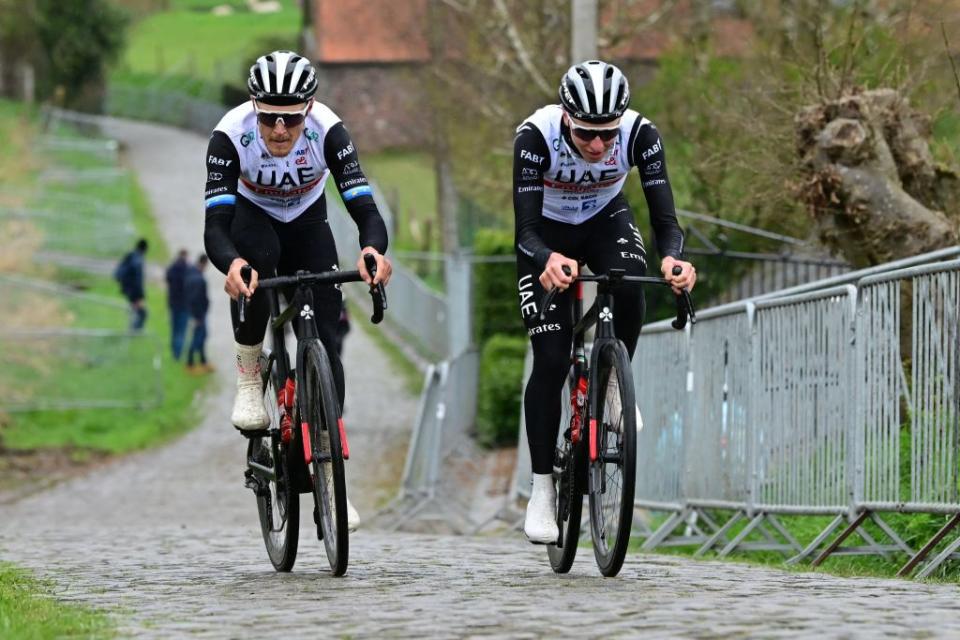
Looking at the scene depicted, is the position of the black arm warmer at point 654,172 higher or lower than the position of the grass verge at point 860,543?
higher

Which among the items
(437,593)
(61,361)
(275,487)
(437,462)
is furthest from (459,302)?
(437,593)

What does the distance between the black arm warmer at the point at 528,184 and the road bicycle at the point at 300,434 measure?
0.68 meters

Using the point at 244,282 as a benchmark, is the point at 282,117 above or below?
above

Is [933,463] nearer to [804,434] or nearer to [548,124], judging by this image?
[804,434]

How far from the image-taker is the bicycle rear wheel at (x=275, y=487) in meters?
8.56

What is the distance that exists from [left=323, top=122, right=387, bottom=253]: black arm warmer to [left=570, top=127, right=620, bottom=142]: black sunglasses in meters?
0.94

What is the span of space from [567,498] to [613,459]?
50cm

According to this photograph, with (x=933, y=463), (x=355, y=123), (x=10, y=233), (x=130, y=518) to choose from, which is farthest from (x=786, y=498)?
(x=355, y=123)

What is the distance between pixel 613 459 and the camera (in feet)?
26.0

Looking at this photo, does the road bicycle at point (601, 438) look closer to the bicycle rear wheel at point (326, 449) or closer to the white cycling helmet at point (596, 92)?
the white cycling helmet at point (596, 92)

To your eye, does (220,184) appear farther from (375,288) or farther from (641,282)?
(641,282)

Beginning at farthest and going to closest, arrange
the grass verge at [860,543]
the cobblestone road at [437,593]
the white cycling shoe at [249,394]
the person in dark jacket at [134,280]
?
1. the person in dark jacket at [134,280]
2. the grass verge at [860,543]
3. the white cycling shoe at [249,394]
4. the cobblestone road at [437,593]

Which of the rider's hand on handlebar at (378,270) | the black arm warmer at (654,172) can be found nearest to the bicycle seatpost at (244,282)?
the rider's hand on handlebar at (378,270)

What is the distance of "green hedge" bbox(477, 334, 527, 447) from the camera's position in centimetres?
2422
